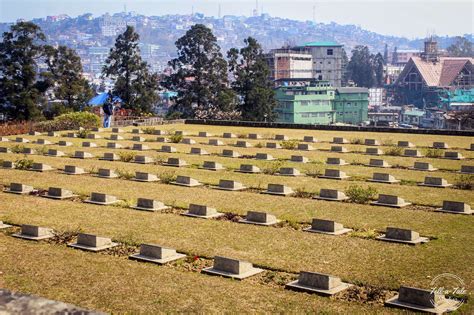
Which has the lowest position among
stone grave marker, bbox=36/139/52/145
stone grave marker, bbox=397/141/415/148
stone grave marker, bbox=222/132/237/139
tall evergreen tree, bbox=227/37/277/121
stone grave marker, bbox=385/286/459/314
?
stone grave marker, bbox=36/139/52/145

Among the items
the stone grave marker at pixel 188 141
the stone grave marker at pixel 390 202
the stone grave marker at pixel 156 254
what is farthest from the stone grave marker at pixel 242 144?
the stone grave marker at pixel 156 254

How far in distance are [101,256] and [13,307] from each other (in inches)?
443

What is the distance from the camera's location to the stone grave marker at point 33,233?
20.2 m

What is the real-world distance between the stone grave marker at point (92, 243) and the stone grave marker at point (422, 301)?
7.86m

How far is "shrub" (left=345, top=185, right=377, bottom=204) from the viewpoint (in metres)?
25.9

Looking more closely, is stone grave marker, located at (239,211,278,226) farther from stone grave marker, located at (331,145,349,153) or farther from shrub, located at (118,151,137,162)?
stone grave marker, located at (331,145,349,153)

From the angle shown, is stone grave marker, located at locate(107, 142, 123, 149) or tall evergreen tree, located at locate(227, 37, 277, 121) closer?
stone grave marker, located at locate(107, 142, 123, 149)

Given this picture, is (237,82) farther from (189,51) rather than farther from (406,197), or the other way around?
(406,197)

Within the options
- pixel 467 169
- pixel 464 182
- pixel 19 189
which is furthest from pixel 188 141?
pixel 464 182

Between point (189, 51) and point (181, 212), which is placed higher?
point (189, 51)

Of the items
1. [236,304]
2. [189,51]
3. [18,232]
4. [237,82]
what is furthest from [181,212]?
[189,51]

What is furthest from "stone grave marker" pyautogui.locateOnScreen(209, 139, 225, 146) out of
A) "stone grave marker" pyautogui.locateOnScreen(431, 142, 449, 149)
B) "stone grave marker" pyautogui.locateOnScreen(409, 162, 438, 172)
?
"stone grave marker" pyautogui.locateOnScreen(409, 162, 438, 172)

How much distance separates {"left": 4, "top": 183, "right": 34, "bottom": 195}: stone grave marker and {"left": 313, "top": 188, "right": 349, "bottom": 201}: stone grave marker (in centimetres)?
1098

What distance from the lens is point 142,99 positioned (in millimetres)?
74062
